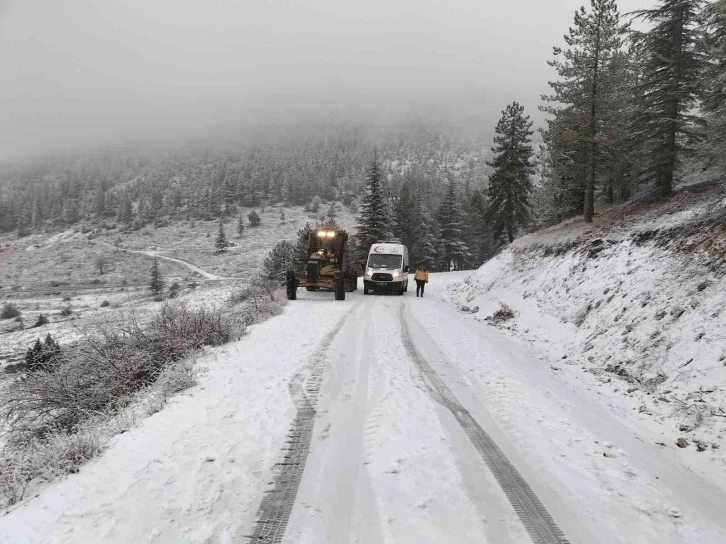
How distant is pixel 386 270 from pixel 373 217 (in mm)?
16989

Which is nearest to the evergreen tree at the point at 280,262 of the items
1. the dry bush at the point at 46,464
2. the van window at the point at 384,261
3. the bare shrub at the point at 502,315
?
Answer: the van window at the point at 384,261

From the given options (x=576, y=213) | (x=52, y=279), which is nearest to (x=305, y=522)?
(x=576, y=213)

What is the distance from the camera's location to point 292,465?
380 cm

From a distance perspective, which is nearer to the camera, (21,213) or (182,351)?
(182,351)

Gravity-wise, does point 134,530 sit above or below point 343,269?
below

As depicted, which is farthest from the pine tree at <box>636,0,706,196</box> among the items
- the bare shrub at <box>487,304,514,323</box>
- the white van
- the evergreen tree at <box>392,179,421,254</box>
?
the evergreen tree at <box>392,179,421,254</box>

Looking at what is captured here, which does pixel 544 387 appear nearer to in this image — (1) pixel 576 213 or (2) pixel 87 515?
(2) pixel 87 515

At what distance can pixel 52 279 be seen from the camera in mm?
63031

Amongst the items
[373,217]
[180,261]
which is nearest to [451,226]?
[373,217]

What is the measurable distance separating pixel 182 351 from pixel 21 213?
174 metres

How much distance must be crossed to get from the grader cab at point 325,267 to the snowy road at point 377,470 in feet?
37.1

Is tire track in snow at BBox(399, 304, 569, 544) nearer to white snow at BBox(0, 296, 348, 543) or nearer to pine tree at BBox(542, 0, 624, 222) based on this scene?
white snow at BBox(0, 296, 348, 543)

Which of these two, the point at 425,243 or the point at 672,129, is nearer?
the point at 672,129

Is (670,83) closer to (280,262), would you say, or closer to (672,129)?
(672,129)
